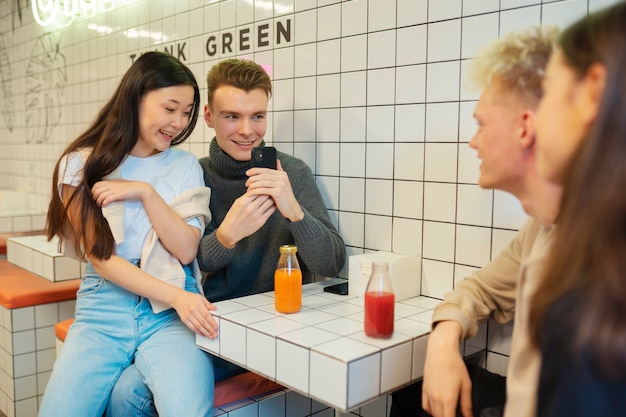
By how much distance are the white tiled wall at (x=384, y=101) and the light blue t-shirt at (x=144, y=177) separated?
1.69ft

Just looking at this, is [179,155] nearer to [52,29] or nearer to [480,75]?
[480,75]

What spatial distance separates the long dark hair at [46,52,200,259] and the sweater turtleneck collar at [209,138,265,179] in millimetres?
281

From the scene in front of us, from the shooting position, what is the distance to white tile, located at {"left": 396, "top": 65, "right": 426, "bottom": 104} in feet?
5.78

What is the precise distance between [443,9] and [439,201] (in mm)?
576

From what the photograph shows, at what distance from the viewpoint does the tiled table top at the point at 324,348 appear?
1.22m

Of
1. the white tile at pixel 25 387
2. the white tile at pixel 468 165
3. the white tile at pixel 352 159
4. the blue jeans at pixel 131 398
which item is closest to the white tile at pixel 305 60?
the white tile at pixel 352 159

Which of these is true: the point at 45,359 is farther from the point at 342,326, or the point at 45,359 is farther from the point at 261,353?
the point at 342,326

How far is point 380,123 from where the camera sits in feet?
6.23

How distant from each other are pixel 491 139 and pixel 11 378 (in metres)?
2.31

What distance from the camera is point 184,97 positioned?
1773 millimetres

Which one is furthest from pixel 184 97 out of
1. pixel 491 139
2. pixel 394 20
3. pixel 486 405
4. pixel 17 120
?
pixel 17 120

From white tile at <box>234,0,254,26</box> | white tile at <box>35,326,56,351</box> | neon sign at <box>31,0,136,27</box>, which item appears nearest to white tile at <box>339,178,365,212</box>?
white tile at <box>234,0,254,26</box>

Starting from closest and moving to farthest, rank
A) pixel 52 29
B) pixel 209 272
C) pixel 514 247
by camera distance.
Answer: pixel 514 247, pixel 209 272, pixel 52 29

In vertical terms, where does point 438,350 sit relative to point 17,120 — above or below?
below
